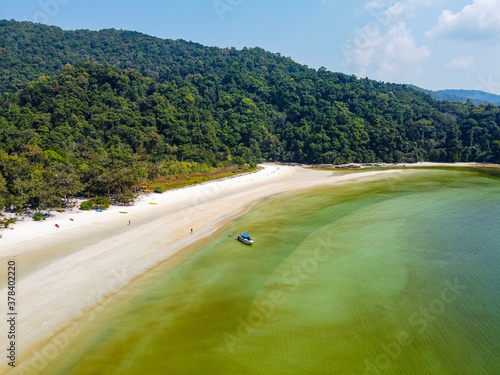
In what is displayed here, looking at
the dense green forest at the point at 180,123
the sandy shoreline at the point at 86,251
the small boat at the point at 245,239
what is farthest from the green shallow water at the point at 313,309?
the dense green forest at the point at 180,123

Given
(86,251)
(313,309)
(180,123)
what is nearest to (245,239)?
(313,309)

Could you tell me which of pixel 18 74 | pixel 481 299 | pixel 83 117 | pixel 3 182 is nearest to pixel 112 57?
pixel 18 74

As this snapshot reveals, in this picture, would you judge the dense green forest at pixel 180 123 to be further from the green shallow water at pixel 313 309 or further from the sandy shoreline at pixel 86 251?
the green shallow water at pixel 313 309

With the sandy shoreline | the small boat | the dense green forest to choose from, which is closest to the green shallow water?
the small boat

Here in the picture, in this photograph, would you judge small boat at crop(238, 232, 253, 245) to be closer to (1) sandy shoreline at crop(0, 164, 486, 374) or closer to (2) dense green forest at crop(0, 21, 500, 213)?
(1) sandy shoreline at crop(0, 164, 486, 374)

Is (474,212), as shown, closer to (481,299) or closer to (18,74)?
(481,299)

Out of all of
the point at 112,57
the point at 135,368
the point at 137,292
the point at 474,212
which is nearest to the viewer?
the point at 135,368
